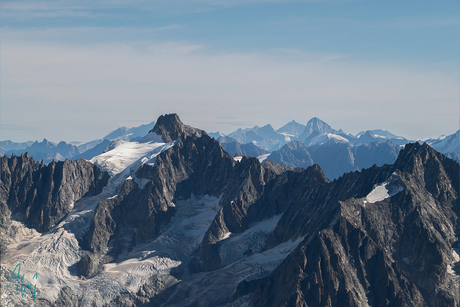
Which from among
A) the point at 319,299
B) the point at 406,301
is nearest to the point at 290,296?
the point at 319,299

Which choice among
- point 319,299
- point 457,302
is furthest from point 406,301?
point 319,299

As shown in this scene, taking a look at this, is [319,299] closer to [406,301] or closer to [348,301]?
[348,301]

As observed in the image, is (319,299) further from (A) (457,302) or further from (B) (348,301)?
(A) (457,302)

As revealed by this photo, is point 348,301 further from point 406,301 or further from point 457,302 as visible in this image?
point 457,302

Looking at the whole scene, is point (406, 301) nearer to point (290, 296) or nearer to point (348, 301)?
point (348, 301)

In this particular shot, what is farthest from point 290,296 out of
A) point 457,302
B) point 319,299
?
point 457,302

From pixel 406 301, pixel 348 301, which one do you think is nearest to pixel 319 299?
pixel 348 301

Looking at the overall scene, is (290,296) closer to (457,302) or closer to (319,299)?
(319,299)
